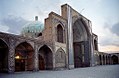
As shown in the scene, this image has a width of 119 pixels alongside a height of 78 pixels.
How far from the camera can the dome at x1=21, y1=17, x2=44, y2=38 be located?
86.8ft

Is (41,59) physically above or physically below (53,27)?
below

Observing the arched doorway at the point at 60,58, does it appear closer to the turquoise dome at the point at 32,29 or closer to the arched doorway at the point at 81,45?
the arched doorway at the point at 81,45

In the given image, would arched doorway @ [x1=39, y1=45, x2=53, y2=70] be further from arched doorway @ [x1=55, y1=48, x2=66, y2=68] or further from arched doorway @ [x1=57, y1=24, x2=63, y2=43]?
arched doorway @ [x1=57, y1=24, x2=63, y2=43]

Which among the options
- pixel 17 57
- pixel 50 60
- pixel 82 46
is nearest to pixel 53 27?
pixel 50 60

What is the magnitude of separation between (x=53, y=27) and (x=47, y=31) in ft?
2.89

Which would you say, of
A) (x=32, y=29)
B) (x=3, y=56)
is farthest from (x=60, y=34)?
(x=3, y=56)

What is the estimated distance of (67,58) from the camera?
66.4 feet

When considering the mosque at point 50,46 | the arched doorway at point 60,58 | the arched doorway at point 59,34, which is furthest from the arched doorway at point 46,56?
the arched doorway at point 59,34

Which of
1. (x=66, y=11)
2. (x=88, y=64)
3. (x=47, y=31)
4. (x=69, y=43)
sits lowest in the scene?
(x=88, y=64)

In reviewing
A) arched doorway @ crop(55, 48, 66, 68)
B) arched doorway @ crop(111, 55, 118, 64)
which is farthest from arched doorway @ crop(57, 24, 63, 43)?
arched doorway @ crop(111, 55, 118, 64)

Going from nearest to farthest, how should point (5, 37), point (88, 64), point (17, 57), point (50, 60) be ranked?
point (5, 37) → point (17, 57) → point (50, 60) → point (88, 64)

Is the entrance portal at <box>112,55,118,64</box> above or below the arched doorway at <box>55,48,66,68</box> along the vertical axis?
below

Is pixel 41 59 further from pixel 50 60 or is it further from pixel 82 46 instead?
pixel 82 46

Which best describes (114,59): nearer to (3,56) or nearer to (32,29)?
(32,29)
